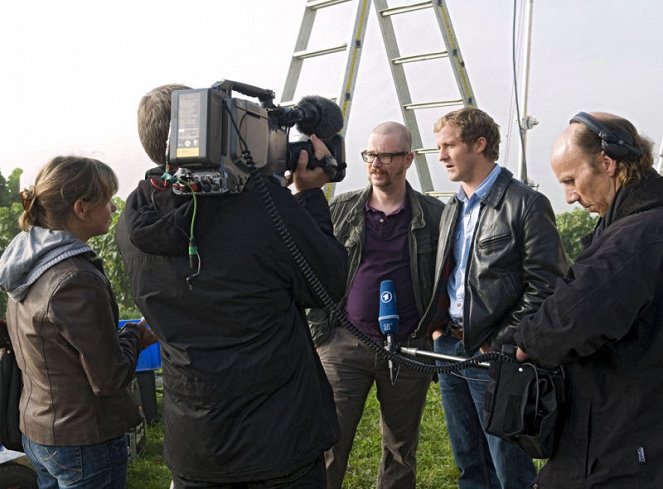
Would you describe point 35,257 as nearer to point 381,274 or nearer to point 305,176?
point 305,176

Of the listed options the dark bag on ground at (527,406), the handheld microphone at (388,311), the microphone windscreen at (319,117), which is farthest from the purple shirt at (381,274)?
the microphone windscreen at (319,117)

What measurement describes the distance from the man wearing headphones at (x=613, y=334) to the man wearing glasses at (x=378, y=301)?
1.36 meters

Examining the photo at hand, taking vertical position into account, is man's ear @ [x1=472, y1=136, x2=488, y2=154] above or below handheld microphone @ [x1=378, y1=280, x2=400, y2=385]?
above

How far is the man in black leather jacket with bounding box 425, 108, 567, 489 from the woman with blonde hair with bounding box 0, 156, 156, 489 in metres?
1.49

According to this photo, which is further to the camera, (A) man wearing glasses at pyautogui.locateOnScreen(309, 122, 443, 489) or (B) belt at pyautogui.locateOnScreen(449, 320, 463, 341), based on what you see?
(A) man wearing glasses at pyautogui.locateOnScreen(309, 122, 443, 489)

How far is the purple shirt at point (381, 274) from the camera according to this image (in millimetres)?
3312

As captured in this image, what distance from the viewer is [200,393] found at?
1869 mm

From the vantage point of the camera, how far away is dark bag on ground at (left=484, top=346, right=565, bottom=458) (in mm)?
1943

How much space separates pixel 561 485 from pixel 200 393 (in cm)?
109

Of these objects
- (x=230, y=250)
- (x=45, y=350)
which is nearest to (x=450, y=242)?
(x=230, y=250)

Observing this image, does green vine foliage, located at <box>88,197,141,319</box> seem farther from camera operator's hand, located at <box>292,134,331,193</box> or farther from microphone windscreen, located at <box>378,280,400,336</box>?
camera operator's hand, located at <box>292,134,331,193</box>

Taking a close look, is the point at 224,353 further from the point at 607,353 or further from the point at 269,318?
the point at 607,353

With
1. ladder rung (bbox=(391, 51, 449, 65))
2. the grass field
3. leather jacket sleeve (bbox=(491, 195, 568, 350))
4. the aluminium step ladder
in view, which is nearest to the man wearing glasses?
leather jacket sleeve (bbox=(491, 195, 568, 350))

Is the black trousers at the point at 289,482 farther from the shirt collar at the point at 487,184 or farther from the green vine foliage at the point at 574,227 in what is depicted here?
the green vine foliage at the point at 574,227
